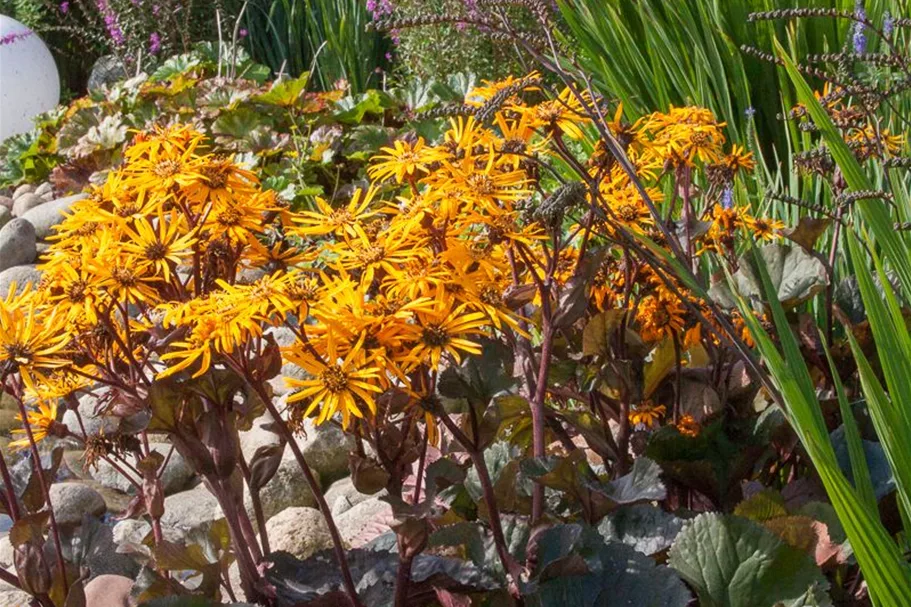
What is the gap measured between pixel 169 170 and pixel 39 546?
0.49 metres

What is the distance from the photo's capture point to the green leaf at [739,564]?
133cm

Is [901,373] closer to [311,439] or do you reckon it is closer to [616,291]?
[616,291]

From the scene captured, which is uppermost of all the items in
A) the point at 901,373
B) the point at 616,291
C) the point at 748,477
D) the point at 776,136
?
the point at 901,373

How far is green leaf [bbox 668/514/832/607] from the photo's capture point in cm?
133

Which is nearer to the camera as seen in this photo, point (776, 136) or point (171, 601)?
point (171, 601)

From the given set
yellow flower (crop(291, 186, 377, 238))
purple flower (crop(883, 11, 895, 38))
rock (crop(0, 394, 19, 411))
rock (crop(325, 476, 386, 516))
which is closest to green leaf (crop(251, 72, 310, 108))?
rock (crop(0, 394, 19, 411))

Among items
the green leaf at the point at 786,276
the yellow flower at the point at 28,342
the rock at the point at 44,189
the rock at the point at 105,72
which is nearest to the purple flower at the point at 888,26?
the green leaf at the point at 786,276

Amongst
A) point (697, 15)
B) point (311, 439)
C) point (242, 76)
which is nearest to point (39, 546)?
point (311, 439)

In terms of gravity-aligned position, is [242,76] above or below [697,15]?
below

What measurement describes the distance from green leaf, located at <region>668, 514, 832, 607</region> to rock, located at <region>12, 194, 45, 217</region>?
485 cm

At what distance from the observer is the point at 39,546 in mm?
1439

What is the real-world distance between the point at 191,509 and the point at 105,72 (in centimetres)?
618

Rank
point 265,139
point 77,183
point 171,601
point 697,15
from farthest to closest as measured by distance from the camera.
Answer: point 77,183 < point 265,139 < point 697,15 < point 171,601

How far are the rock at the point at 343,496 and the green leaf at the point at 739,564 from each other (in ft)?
3.99
